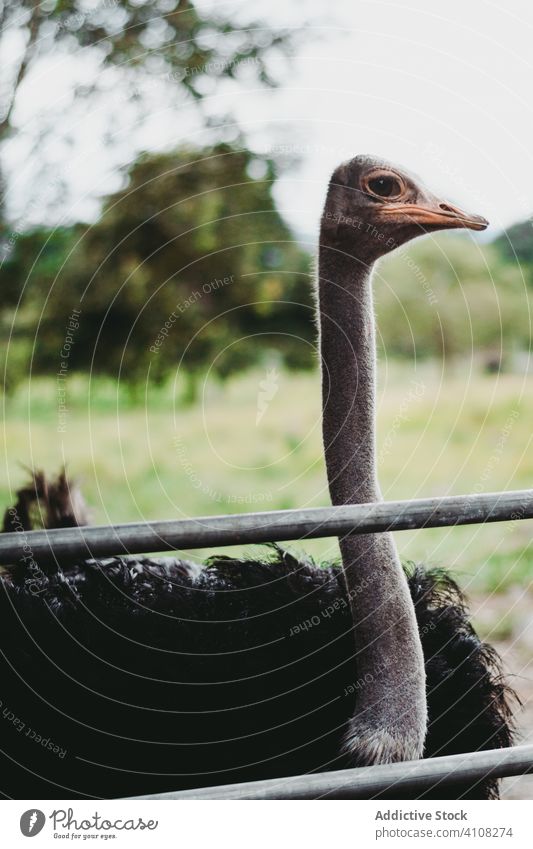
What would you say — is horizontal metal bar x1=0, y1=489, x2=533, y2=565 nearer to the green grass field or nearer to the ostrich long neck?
the ostrich long neck

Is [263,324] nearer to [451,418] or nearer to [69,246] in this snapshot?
[451,418]

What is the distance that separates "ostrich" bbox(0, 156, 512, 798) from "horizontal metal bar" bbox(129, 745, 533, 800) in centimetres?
12

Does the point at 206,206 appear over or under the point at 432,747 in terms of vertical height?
over

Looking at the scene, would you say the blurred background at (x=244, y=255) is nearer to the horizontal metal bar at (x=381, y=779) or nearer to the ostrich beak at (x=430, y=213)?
the ostrich beak at (x=430, y=213)

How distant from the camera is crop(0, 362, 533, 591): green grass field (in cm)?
424

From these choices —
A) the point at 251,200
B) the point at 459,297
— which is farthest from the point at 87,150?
the point at 459,297

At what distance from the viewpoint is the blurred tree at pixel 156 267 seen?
147 inches

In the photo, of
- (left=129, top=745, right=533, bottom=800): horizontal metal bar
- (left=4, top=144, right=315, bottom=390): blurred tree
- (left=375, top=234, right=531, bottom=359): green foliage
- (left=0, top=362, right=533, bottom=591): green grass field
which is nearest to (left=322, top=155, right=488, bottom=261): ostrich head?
(left=129, top=745, right=533, bottom=800): horizontal metal bar

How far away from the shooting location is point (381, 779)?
85 cm

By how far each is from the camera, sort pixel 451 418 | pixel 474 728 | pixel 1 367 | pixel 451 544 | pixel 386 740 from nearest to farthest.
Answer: pixel 386 740 → pixel 474 728 → pixel 451 544 → pixel 1 367 → pixel 451 418

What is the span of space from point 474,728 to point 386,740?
158 millimetres

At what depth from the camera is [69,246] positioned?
12.7 ft

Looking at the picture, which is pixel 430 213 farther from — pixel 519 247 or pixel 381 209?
pixel 519 247

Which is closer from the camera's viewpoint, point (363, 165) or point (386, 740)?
point (386, 740)
